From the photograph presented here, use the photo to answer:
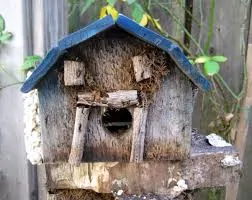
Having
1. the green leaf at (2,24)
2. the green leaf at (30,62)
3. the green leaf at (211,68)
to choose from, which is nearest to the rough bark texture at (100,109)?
the green leaf at (211,68)

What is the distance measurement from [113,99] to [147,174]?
17 centimetres

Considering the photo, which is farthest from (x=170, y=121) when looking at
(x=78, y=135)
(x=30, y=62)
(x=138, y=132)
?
(x=30, y=62)

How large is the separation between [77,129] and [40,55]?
44cm

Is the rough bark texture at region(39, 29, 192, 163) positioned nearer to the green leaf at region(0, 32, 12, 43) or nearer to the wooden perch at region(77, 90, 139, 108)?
the wooden perch at region(77, 90, 139, 108)

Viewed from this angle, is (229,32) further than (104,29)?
Yes

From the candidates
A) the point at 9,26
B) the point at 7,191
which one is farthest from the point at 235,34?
the point at 7,191

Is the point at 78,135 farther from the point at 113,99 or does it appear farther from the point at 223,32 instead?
the point at 223,32

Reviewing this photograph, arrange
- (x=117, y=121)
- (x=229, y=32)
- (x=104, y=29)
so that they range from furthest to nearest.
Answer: (x=229, y=32) < (x=117, y=121) < (x=104, y=29)

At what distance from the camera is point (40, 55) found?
3.90 ft

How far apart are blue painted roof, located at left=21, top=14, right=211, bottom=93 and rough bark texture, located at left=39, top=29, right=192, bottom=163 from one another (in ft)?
0.09

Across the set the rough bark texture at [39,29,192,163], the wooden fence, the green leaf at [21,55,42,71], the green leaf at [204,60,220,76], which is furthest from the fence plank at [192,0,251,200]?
the rough bark texture at [39,29,192,163]

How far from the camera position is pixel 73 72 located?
Result: 768 mm

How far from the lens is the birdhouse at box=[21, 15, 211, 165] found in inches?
30.2

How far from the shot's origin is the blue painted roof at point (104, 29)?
0.72 m
